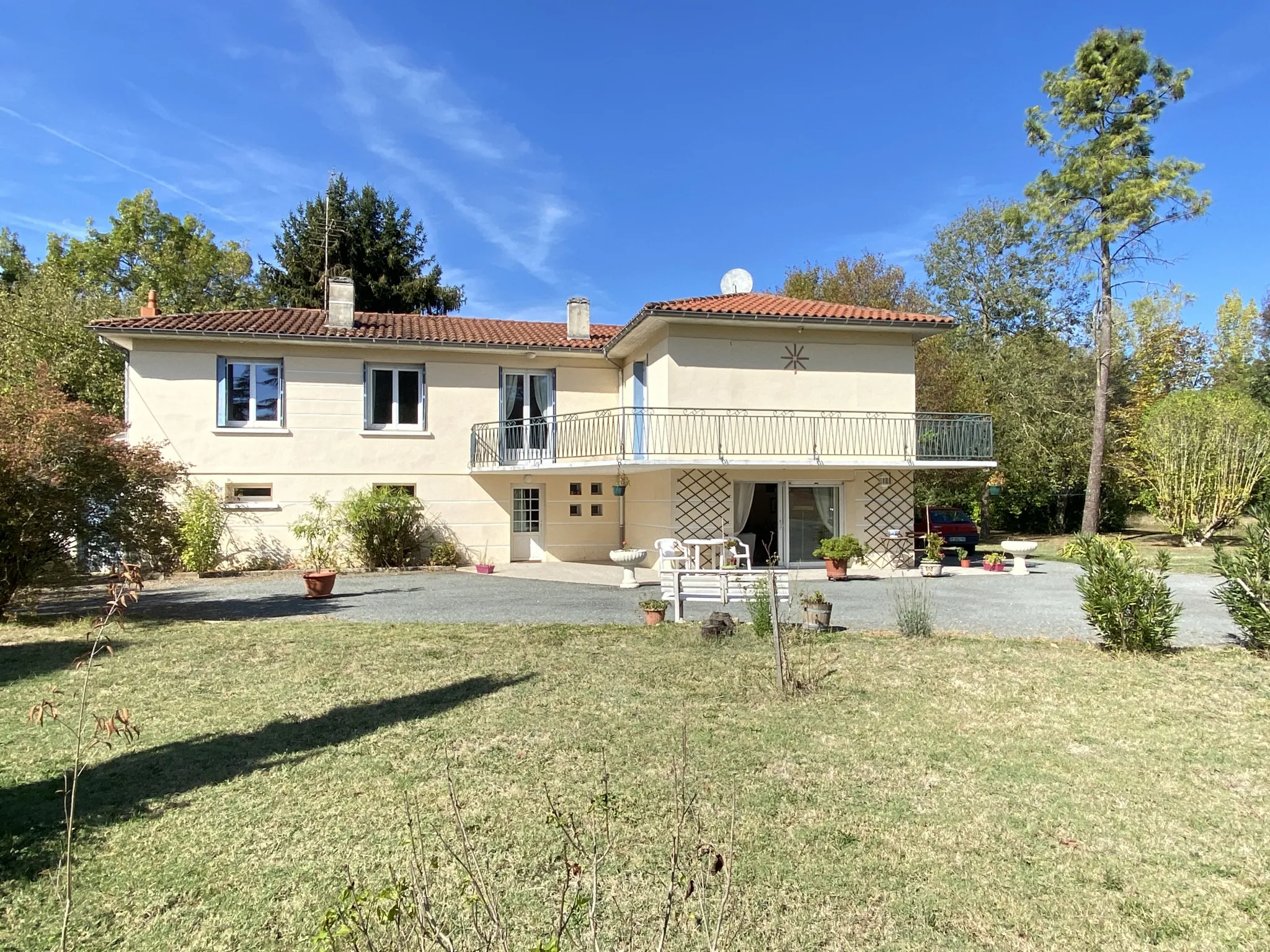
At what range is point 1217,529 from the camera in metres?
22.9

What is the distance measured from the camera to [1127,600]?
296 inches

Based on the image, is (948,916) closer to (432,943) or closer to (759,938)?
(759,938)

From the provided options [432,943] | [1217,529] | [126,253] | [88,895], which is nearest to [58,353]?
[126,253]

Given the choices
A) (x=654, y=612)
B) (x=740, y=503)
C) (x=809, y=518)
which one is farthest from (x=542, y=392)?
(x=654, y=612)

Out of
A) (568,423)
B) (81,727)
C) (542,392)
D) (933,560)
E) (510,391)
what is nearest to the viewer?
(81,727)

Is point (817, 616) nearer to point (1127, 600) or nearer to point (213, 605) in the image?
point (1127, 600)

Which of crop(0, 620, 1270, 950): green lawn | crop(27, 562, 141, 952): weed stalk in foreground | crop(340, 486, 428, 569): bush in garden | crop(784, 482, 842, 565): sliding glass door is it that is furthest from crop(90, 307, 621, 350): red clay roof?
crop(27, 562, 141, 952): weed stalk in foreground

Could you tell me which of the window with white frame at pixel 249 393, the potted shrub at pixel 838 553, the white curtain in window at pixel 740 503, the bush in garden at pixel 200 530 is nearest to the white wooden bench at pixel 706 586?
the potted shrub at pixel 838 553

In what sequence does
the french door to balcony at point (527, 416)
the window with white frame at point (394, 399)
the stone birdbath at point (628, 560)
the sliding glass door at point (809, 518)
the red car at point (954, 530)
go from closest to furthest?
1. the stone birdbath at point (628, 560)
2. the sliding glass door at point (809, 518)
3. the window with white frame at point (394, 399)
4. the french door to balcony at point (527, 416)
5. the red car at point (954, 530)

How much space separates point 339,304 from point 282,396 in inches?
112

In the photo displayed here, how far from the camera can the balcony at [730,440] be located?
620 inches

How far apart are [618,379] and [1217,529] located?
20.2 metres

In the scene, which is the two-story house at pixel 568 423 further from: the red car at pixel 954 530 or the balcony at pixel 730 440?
the red car at pixel 954 530

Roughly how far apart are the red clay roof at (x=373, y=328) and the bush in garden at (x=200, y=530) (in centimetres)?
371
